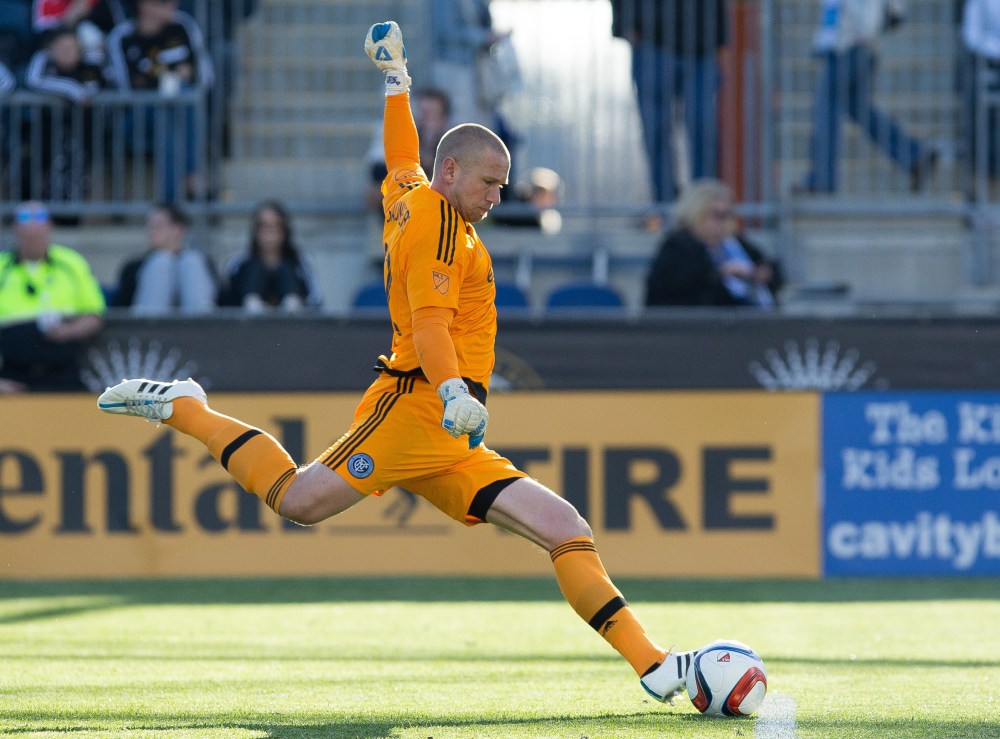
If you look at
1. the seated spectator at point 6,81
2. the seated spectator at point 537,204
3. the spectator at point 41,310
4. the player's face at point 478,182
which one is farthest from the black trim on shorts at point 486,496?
the seated spectator at point 6,81

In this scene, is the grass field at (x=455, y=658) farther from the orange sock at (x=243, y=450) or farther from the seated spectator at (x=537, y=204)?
the seated spectator at (x=537, y=204)

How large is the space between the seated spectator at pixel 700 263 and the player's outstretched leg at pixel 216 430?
5.33 m

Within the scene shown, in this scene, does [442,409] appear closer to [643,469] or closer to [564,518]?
[564,518]

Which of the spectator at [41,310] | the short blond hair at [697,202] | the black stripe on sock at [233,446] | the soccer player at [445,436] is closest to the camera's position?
the soccer player at [445,436]

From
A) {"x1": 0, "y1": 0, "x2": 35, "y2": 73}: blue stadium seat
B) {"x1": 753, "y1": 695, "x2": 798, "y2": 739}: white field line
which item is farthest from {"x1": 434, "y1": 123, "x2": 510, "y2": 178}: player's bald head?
{"x1": 0, "y1": 0, "x2": 35, "y2": 73}: blue stadium seat

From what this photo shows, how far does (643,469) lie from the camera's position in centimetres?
1051

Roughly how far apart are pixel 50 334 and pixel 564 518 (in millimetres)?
5866

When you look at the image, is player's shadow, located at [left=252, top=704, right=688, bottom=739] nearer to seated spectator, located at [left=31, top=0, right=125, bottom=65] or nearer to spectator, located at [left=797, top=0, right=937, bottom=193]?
spectator, located at [left=797, top=0, right=937, bottom=193]

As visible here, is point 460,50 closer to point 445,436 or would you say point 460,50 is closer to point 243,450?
point 243,450

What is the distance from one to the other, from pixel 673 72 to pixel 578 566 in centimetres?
785

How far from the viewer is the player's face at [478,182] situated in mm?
5609

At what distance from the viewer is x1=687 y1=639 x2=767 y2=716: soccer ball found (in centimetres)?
534

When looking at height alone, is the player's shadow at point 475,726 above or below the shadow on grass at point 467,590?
above

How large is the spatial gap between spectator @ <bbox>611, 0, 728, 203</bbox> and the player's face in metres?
7.22
